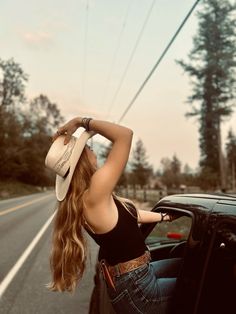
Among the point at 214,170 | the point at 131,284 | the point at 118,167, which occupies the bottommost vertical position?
the point at 131,284

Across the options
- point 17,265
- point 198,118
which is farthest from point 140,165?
point 17,265

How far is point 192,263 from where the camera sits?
2736 millimetres

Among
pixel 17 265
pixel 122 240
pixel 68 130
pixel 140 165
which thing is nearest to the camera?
pixel 122 240

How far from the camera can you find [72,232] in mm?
→ 2875

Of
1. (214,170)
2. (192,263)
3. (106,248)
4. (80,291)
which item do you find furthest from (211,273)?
(214,170)

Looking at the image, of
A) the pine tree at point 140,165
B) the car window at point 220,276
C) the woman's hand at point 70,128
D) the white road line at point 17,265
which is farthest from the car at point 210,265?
the pine tree at point 140,165

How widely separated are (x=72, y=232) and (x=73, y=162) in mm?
379

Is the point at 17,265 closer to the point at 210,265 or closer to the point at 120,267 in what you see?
the point at 120,267

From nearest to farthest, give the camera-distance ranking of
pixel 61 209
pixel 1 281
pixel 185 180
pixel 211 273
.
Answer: pixel 211 273 → pixel 61 209 → pixel 1 281 → pixel 185 180

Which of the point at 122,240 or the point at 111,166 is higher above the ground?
the point at 111,166

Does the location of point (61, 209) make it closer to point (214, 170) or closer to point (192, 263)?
point (192, 263)

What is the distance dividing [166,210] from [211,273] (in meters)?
1.03

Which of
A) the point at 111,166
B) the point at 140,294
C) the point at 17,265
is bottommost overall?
the point at 17,265

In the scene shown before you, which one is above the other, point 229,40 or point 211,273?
point 229,40
